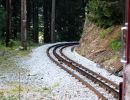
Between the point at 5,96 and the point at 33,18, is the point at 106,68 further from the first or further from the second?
the point at 33,18

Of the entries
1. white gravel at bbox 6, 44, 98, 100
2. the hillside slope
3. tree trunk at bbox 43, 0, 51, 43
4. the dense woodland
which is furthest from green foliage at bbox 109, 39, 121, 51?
tree trunk at bbox 43, 0, 51, 43

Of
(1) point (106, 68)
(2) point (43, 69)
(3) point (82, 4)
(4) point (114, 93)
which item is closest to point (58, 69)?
(2) point (43, 69)

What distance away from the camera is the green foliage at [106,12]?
68.0 feet

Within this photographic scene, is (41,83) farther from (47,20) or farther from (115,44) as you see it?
(47,20)

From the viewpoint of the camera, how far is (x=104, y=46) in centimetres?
2180

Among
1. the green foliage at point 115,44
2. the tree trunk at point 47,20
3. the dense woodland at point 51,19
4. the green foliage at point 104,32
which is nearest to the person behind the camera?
the green foliage at point 115,44

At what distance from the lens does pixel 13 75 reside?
15.2 meters

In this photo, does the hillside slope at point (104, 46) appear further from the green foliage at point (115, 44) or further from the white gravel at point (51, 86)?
the white gravel at point (51, 86)

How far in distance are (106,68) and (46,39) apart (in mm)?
34870

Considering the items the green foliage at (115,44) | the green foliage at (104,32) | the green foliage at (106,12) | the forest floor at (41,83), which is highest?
the green foliage at (106,12)

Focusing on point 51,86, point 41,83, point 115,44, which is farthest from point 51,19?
point 51,86

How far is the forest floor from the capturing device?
11.0 m

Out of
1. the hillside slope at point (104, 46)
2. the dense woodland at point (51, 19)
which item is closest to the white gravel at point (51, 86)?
the hillside slope at point (104, 46)

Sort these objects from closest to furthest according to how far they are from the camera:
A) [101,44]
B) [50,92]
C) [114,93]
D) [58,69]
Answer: [114,93] → [50,92] → [58,69] → [101,44]
